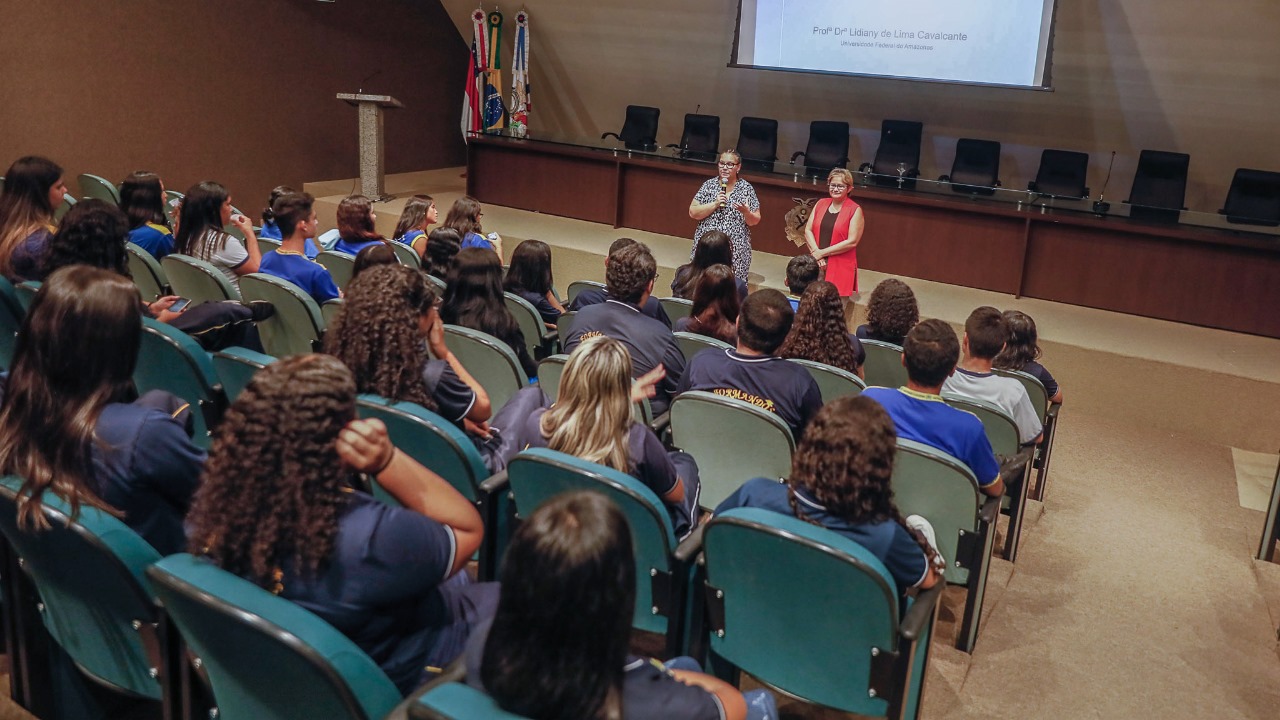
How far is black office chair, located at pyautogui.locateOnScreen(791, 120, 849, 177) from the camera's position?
898 centimetres

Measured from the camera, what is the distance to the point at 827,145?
9.04m

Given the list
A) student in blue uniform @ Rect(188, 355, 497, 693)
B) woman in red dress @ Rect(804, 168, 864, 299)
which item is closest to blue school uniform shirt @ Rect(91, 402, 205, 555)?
student in blue uniform @ Rect(188, 355, 497, 693)

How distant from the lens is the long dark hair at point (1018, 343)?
4105mm

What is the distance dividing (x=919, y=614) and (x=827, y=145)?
7581mm

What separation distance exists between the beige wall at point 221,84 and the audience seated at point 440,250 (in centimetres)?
548

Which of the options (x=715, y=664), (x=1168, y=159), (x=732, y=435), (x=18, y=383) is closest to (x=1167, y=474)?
(x=732, y=435)

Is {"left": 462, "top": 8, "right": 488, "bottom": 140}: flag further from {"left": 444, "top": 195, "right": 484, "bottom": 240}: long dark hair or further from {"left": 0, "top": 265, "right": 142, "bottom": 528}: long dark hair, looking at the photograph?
{"left": 0, "top": 265, "right": 142, "bottom": 528}: long dark hair

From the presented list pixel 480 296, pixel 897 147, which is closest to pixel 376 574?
pixel 480 296

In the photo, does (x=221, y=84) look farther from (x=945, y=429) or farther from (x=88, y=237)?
(x=945, y=429)

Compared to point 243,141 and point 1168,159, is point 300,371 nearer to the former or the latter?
point 1168,159

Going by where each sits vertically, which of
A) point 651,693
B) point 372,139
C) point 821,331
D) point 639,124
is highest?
point 639,124

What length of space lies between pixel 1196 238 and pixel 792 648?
554 cm

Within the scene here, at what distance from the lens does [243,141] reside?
9398 mm

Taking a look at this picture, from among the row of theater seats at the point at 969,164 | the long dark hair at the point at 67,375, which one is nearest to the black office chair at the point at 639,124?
the row of theater seats at the point at 969,164
